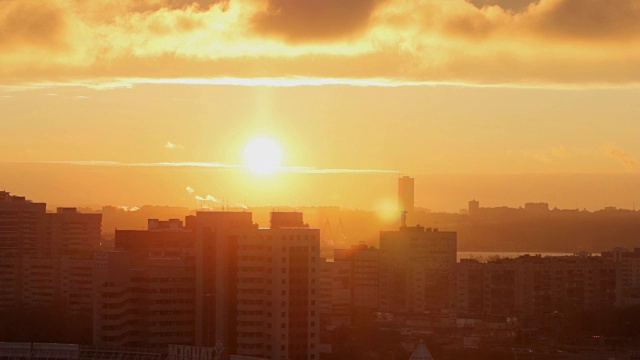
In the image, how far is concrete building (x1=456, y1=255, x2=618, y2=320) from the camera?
55.2 metres

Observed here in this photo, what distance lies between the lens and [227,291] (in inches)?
1277

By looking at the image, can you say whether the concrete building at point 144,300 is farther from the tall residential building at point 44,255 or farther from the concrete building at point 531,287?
the concrete building at point 531,287

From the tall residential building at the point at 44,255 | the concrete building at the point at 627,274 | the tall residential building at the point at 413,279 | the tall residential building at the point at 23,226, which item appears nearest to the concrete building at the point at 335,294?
the tall residential building at the point at 413,279

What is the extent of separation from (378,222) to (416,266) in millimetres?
43941

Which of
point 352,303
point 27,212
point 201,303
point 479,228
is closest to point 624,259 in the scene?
point 352,303

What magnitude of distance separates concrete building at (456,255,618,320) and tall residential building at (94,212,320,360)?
2243cm

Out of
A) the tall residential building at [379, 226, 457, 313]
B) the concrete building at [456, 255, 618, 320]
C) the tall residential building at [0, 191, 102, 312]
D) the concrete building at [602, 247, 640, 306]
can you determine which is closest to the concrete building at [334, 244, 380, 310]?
the tall residential building at [379, 226, 457, 313]

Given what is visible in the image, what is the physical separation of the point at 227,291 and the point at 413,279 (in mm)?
26109

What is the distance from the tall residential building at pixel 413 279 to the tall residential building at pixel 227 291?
22.7 meters

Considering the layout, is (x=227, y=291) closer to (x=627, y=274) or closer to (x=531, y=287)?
(x=531, y=287)

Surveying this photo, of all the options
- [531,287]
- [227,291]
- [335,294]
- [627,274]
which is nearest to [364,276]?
[335,294]

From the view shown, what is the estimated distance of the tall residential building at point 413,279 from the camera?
187 feet

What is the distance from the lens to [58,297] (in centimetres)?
5006

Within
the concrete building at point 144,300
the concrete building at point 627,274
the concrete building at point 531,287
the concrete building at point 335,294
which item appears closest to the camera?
the concrete building at point 144,300
